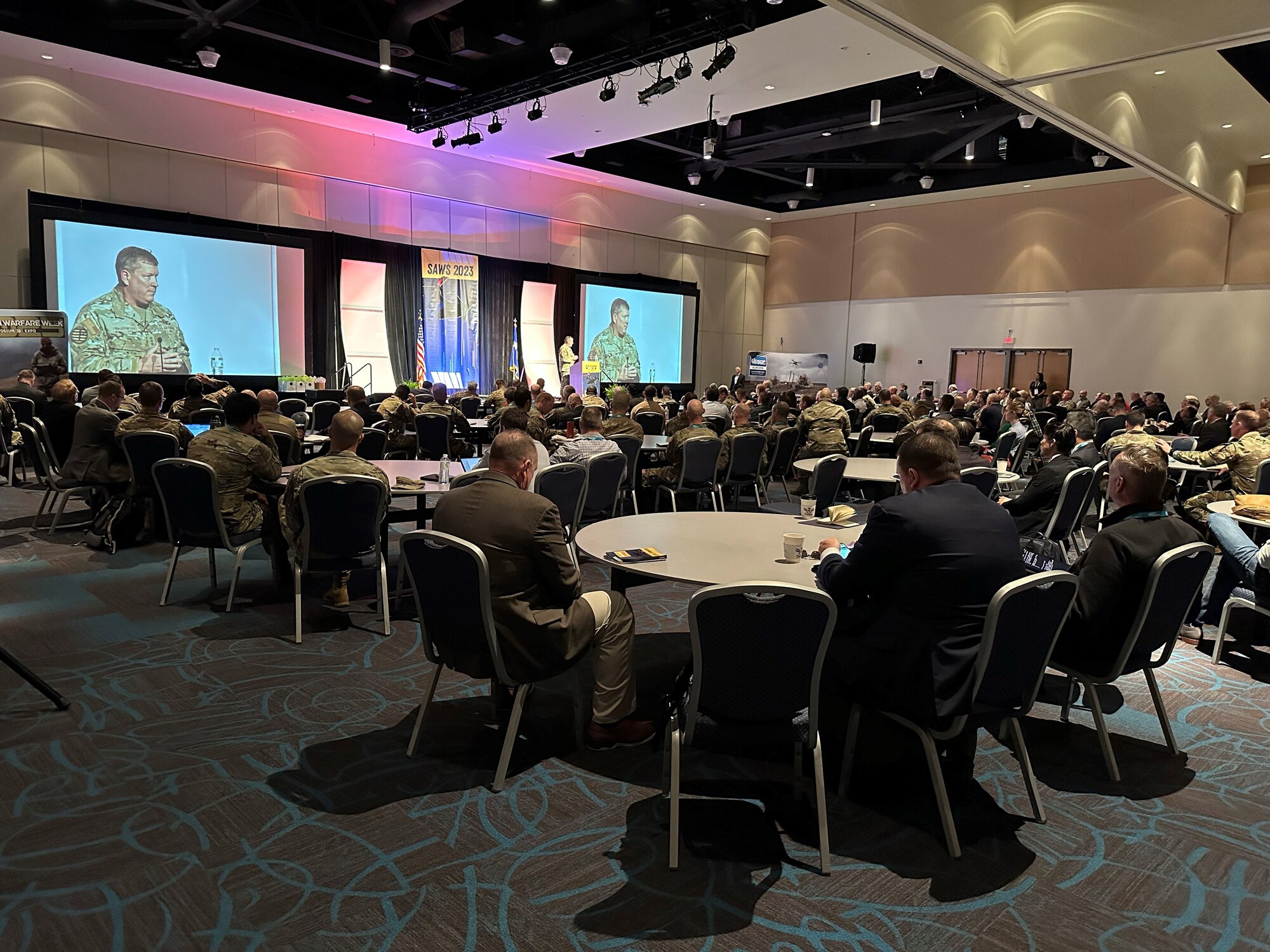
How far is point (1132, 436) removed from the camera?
775 centimetres

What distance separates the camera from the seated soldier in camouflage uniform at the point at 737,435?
320 inches

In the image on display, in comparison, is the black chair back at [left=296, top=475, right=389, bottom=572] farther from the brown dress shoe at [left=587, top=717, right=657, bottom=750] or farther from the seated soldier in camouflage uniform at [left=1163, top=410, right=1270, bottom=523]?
the seated soldier in camouflage uniform at [left=1163, top=410, right=1270, bottom=523]

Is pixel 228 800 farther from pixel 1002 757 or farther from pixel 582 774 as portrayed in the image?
pixel 1002 757

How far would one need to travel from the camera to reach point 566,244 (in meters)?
18.8

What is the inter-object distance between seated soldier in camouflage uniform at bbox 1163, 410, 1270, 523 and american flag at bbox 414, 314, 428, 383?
13.0 meters

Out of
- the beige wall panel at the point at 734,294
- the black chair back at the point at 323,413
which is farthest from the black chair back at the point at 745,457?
the beige wall panel at the point at 734,294

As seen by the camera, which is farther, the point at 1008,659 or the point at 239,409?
the point at 239,409

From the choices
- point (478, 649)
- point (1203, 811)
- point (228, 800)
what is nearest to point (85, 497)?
point (228, 800)

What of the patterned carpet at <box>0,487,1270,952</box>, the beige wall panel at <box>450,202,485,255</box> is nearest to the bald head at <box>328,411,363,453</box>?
the patterned carpet at <box>0,487,1270,952</box>

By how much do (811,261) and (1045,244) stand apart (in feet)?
19.4

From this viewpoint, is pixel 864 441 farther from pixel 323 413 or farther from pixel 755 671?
pixel 755 671

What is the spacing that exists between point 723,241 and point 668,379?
415 cm

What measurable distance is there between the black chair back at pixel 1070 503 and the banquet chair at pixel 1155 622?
8.00ft

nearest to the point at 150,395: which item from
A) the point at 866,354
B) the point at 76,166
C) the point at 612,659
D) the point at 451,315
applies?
the point at 612,659
